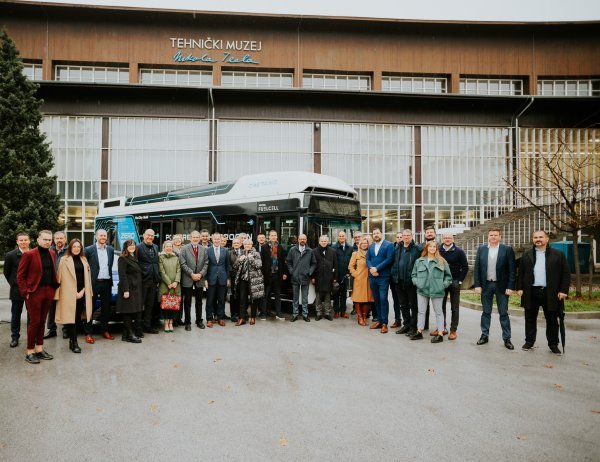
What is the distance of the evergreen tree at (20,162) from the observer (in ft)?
58.0

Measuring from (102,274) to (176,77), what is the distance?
66.8ft

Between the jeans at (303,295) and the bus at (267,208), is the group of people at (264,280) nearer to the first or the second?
the jeans at (303,295)

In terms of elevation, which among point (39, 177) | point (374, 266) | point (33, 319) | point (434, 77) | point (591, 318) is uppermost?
point (434, 77)

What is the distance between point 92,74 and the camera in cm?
2417

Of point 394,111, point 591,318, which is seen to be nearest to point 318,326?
point 591,318

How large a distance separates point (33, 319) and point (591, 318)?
11203mm

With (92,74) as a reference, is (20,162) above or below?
below

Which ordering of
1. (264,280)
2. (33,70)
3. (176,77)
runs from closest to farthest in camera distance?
1. (264,280)
2. (33,70)
3. (176,77)

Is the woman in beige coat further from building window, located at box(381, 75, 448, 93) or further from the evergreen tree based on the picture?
building window, located at box(381, 75, 448, 93)

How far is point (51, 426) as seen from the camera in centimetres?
374

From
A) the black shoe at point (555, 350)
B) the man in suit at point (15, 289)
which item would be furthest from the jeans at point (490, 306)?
the man in suit at point (15, 289)

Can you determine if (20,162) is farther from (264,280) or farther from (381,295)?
(381,295)

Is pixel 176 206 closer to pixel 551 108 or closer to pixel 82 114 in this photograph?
pixel 82 114

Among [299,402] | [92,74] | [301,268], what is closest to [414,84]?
[92,74]
